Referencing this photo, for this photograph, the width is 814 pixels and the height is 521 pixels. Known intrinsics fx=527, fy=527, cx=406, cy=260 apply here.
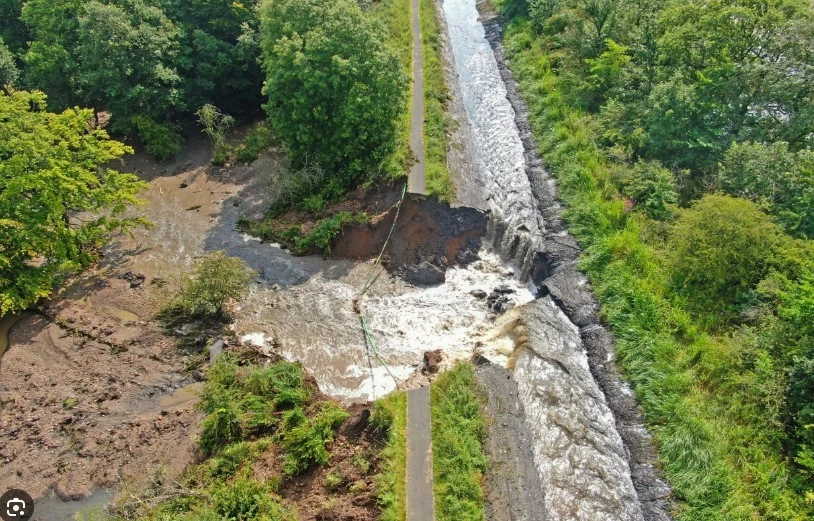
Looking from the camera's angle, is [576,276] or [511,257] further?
[511,257]

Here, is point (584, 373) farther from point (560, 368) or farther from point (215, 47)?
point (215, 47)

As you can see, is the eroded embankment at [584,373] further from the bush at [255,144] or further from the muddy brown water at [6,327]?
the muddy brown water at [6,327]

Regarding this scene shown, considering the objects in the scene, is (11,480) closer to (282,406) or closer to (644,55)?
(282,406)

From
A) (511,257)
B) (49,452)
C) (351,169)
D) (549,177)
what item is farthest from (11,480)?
(549,177)

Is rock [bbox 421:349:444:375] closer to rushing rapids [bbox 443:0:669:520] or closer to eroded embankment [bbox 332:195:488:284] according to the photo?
rushing rapids [bbox 443:0:669:520]

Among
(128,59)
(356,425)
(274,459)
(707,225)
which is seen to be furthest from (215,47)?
(707,225)

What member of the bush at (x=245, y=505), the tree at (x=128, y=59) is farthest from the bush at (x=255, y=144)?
the bush at (x=245, y=505)

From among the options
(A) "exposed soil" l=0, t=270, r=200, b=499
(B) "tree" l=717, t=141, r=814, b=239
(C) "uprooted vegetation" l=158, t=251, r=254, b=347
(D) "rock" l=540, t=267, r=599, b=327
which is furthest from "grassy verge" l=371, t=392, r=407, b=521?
(B) "tree" l=717, t=141, r=814, b=239
